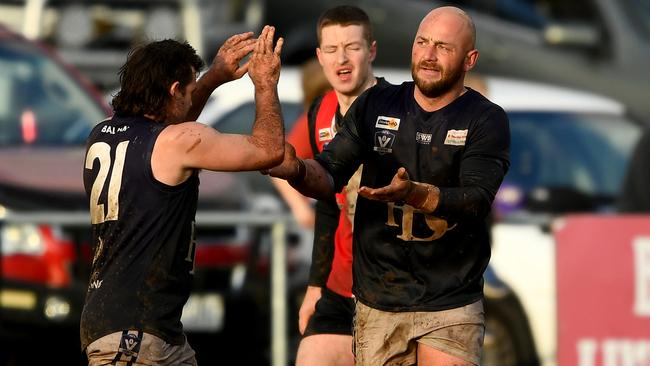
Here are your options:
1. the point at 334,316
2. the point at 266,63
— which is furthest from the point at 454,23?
the point at 334,316

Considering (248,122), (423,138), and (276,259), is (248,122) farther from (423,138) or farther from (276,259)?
(423,138)

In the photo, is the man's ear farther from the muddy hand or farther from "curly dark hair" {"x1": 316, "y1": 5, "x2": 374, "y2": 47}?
"curly dark hair" {"x1": 316, "y1": 5, "x2": 374, "y2": 47}

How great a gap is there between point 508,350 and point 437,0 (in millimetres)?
6840

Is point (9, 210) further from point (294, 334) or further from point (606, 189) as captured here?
point (606, 189)

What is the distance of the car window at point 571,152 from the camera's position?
42.9 feet

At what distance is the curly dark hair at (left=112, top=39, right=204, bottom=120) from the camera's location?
6.62 meters

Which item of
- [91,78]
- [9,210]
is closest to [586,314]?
[9,210]

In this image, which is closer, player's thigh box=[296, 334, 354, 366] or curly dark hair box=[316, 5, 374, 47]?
player's thigh box=[296, 334, 354, 366]

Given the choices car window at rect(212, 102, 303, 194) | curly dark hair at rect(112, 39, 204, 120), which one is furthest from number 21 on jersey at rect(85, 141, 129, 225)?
car window at rect(212, 102, 303, 194)

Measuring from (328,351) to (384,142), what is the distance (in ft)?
4.33

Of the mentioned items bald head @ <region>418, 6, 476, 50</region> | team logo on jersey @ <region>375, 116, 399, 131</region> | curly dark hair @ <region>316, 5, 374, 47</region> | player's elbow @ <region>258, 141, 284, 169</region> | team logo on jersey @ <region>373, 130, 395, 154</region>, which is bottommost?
player's elbow @ <region>258, 141, 284, 169</region>

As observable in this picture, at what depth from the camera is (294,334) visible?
1120cm

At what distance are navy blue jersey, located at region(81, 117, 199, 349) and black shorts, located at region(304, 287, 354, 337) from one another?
1347mm

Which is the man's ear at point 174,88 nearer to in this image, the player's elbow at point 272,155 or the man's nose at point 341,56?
the player's elbow at point 272,155
